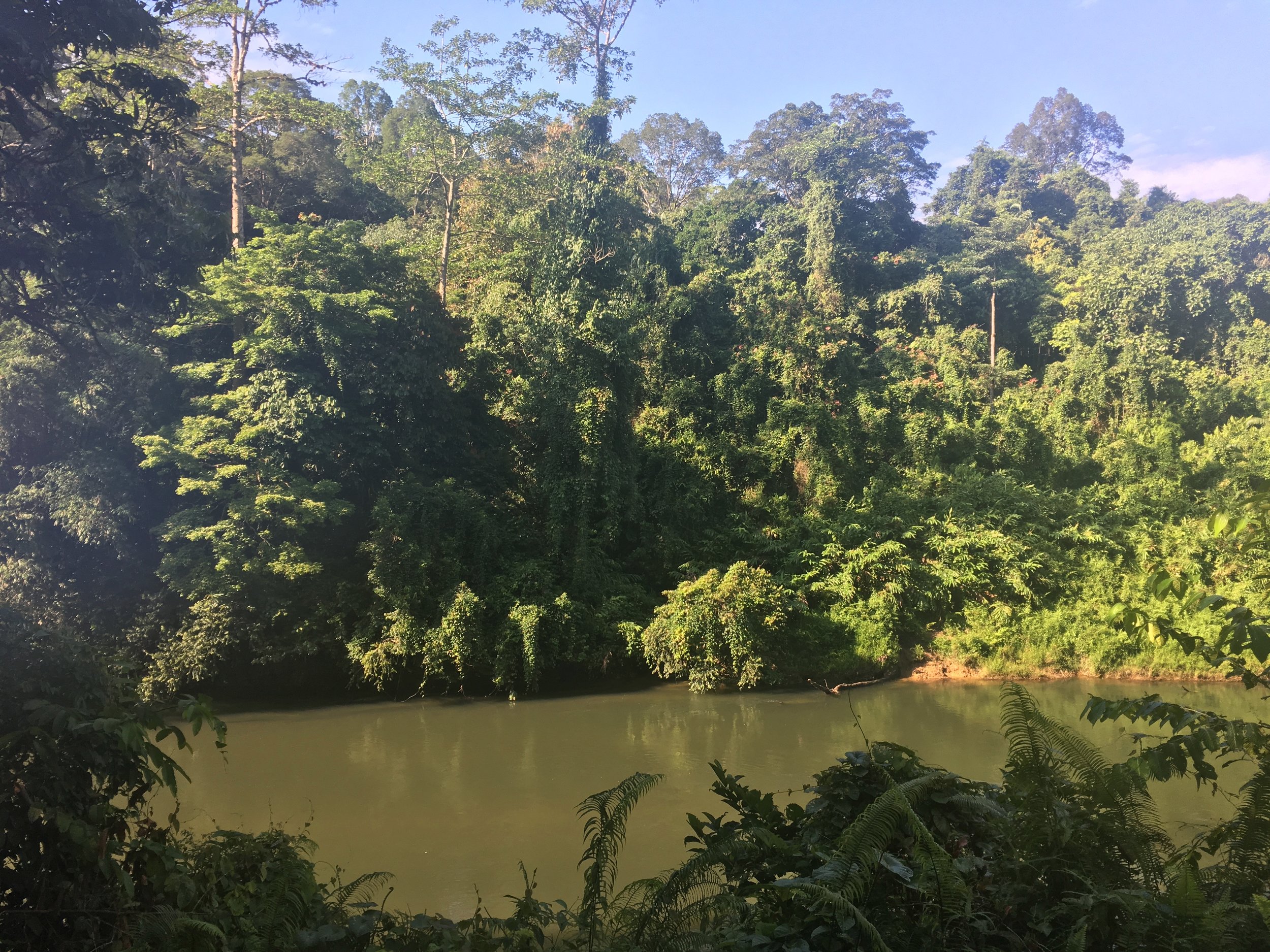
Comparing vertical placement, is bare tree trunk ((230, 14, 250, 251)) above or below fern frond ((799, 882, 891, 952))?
above

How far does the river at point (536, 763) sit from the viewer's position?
19.1 feet

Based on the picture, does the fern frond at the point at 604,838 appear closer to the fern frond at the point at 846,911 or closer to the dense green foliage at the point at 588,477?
the dense green foliage at the point at 588,477

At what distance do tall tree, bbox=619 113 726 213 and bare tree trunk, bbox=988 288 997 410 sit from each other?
12.1 meters

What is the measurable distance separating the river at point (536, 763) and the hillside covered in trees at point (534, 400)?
734 mm

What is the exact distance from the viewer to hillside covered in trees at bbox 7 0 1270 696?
994 centimetres

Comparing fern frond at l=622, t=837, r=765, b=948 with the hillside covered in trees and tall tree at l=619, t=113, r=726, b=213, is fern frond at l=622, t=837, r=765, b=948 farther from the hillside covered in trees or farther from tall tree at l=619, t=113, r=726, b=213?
tall tree at l=619, t=113, r=726, b=213

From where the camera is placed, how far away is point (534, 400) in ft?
45.0

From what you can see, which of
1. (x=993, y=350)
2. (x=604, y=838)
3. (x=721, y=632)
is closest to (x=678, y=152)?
(x=993, y=350)

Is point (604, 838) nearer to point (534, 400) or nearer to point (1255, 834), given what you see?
point (1255, 834)

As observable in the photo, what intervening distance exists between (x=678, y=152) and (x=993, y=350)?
48.2ft

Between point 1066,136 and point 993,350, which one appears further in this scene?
point 1066,136

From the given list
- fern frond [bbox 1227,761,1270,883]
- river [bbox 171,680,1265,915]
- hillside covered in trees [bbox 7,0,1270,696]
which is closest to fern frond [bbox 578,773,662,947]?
fern frond [bbox 1227,761,1270,883]

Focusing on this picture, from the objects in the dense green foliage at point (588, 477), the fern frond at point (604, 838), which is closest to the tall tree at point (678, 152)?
the dense green foliage at point (588, 477)

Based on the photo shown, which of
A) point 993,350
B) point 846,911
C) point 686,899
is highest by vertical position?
point 993,350
